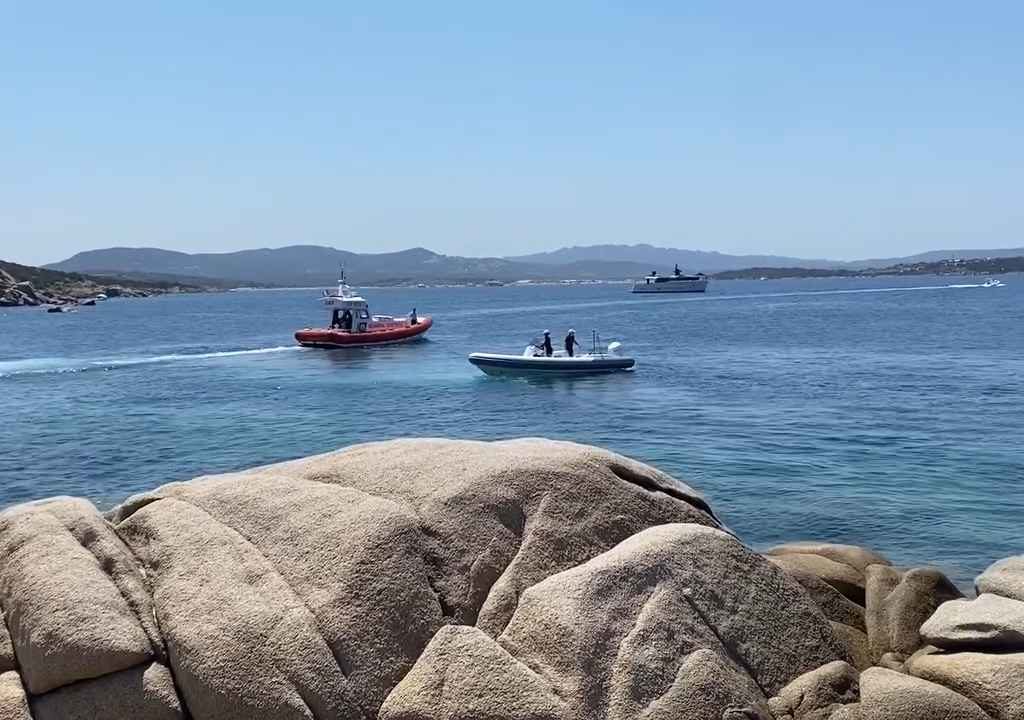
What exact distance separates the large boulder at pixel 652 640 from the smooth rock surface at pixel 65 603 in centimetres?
227

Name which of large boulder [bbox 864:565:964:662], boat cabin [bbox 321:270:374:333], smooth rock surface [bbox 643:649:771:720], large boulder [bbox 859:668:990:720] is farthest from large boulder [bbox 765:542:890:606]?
boat cabin [bbox 321:270:374:333]

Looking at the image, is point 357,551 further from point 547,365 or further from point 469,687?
point 547,365

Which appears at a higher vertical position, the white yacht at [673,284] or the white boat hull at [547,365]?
the white boat hull at [547,365]

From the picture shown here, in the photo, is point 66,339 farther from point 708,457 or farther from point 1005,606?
point 1005,606

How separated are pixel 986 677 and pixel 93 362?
68424mm

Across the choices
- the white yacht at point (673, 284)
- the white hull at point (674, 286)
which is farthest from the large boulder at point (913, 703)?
the white hull at point (674, 286)

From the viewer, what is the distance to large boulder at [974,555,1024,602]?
36.1 feet

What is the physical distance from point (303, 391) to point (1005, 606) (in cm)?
4438

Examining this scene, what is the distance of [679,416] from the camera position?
40.8 metres

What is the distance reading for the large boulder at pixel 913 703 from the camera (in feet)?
28.5

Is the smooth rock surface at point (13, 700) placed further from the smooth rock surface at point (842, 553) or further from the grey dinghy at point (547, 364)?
the grey dinghy at point (547, 364)

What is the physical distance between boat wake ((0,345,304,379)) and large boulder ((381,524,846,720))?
59914mm

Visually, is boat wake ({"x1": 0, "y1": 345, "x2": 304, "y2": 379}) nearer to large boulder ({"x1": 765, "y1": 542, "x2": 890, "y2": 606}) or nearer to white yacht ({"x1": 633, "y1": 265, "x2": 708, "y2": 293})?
large boulder ({"x1": 765, "y1": 542, "x2": 890, "y2": 606})

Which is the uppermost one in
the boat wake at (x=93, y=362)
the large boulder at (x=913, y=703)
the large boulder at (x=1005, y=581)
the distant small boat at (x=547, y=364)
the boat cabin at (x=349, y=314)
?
the large boulder at (x=1005, y=581)
